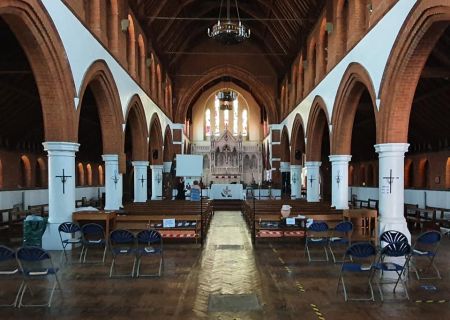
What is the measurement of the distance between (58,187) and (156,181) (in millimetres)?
12358

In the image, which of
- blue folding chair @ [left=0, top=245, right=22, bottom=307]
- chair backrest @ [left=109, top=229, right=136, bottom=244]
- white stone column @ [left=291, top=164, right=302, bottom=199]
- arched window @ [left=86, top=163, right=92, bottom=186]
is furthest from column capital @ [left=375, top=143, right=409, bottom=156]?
arched window @ [left=86, top=163, right=92, bottom=186]

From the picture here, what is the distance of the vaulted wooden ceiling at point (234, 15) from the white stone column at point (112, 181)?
616cm

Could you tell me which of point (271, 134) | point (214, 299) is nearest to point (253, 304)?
point (214, 299)

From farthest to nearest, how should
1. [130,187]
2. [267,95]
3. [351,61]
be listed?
[267,95] < [130,187] < [351,61]

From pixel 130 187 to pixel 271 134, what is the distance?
938 cm

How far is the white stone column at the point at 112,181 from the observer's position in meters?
14.5

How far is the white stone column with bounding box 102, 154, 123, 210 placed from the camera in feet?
47.5

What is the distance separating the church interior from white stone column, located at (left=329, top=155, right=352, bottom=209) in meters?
0.04

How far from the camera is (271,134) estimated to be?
29.7m

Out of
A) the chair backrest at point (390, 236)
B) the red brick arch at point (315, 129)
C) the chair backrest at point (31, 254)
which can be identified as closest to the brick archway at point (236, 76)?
the red brick arch at point (315, 129)

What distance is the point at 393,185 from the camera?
34.1ft

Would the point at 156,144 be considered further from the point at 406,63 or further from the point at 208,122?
the point at 406,63

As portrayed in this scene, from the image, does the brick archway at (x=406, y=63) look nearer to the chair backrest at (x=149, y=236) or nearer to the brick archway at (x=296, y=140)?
the chair backrest at (x=149, y=236)

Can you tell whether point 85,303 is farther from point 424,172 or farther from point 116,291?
point 424,172
